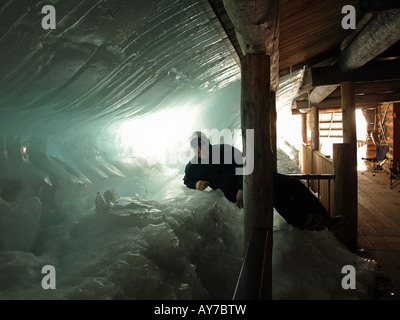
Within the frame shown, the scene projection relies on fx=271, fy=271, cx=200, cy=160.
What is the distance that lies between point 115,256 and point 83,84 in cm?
187

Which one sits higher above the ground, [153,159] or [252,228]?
[153,159]

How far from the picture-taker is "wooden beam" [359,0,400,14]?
2098 millimetres

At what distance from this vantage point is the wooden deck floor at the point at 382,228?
368 cm

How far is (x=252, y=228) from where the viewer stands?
280 cm

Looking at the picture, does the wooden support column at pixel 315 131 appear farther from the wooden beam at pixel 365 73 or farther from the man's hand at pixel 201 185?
the man's hand at pixel 201 185

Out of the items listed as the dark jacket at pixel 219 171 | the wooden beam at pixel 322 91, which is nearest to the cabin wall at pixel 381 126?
the wooden beam at pixel 322 91

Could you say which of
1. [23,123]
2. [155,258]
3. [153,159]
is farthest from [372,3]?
[153,159]

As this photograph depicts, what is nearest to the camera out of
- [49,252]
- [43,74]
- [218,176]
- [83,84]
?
[43,74]

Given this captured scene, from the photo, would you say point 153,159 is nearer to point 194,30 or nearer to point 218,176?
point 218,176

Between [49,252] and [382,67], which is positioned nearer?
[49,252]

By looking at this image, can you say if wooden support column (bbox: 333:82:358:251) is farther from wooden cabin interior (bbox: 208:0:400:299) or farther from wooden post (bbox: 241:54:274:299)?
wooden post (bbox: 241:54:274:299)

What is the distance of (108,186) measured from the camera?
194 inches

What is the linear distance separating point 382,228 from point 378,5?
4.19m

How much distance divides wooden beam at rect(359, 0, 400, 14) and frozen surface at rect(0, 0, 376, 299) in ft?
4.44
